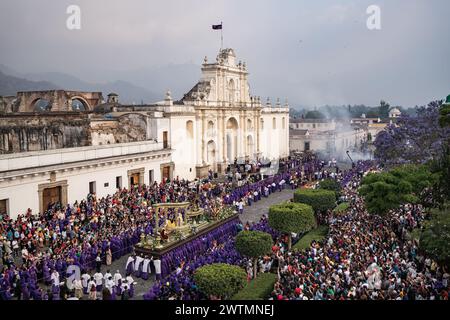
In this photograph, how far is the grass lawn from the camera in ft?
74.8

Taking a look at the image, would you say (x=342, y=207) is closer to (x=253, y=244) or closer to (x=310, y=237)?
(x=310, y=237)

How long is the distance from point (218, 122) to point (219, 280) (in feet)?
101

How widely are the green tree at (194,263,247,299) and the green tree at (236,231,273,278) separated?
3.03 m

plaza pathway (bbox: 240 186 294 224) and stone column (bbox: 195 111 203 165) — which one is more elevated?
stone column (bbox: 195 111 203 165)

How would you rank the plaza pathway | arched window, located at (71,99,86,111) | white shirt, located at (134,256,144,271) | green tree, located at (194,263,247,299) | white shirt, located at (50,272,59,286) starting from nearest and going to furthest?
green tree, located at (194,263,247,299), white shirt, located at (50,272,59,286), white shirt, located at (134,256,144,271), the plaza pathway, arched window, located at (71,99,86,111)

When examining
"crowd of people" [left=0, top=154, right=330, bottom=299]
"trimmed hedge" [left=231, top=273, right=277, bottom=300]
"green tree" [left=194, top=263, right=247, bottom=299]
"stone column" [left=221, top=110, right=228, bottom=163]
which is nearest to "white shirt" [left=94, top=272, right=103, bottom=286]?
"crowd of people" [left=0, top=154, right=330, bottom=299]

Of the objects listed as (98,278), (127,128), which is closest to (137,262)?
(98,278)

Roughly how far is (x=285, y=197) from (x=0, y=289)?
23357 millimetres

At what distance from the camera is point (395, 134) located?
38000 mm

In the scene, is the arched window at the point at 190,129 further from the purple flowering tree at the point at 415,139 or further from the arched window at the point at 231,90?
the purple flowering tree at the point at 415,139

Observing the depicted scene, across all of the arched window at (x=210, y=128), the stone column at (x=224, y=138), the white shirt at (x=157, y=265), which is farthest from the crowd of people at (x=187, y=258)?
the stone column at (x=224, y=138)

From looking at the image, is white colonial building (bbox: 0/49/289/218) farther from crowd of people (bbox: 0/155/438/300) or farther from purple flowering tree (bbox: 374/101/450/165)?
purple flowering tree (bbox: 374/101/450/165)

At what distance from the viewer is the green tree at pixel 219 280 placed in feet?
48.0

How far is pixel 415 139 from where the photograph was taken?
35.6 m
